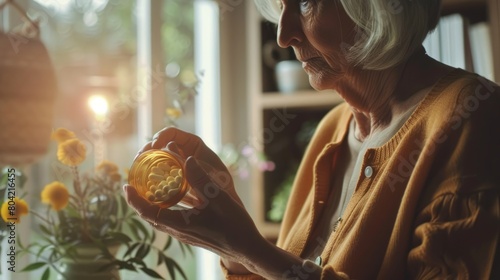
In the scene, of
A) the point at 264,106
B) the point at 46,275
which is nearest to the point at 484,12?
the point at 264,106

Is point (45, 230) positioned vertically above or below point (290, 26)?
below

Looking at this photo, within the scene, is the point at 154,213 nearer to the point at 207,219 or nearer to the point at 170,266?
the point at 207,219

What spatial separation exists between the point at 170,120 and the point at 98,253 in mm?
335

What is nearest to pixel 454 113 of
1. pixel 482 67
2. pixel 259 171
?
pixel 482 67

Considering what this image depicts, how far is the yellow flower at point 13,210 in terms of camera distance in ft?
3.06

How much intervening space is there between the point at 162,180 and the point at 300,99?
3.90ft

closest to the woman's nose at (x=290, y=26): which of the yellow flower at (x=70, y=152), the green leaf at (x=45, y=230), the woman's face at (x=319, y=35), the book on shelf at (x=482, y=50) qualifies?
the woman's face at (x=319, y=35)

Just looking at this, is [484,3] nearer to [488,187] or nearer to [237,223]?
[488,187]

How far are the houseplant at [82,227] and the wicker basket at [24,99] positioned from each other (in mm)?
62

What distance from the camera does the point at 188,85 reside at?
1.30 metres

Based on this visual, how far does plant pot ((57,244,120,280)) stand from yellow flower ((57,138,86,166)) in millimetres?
154

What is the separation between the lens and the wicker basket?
1021mm

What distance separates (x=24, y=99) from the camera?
105 cm

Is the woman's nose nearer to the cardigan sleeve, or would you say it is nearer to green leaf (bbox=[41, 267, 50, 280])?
the cardigan sleeve
